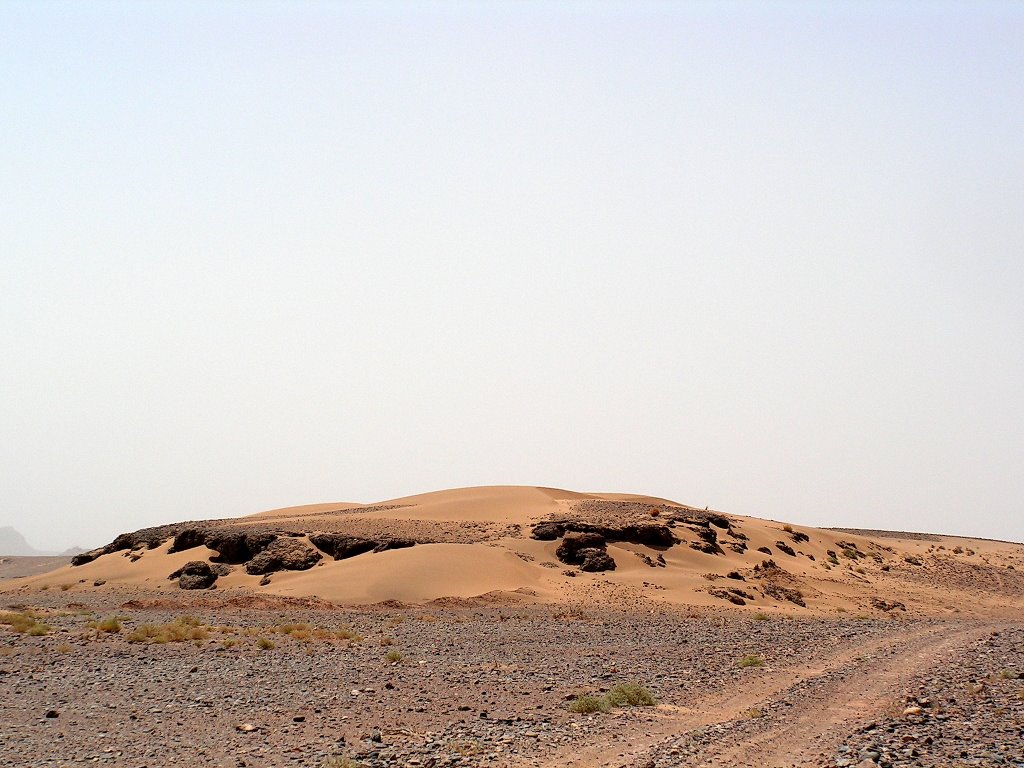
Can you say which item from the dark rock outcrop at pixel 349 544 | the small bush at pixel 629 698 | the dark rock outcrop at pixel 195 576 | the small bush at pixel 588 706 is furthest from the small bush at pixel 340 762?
the dark rock outcrop at pixel 349 544

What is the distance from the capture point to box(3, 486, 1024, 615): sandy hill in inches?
1485

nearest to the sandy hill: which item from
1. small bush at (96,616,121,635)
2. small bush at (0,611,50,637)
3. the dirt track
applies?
small bush at (0,611,50,637)

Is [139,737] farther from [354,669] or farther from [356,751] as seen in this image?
[354,669]

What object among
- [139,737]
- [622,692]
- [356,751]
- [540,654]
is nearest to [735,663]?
[540,654]

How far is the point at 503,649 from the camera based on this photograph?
2330 centimetres

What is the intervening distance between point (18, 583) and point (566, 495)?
36.8 metres

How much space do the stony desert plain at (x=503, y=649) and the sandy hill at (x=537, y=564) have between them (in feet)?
0.63

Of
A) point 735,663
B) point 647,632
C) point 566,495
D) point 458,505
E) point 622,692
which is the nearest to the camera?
point 622,692

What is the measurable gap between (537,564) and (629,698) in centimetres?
2601

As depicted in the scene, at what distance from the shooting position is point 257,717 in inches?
585

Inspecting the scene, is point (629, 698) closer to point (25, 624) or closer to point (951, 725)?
point (951, 725)

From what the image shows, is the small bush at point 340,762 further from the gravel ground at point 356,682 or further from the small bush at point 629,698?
the small bush at point 629,698

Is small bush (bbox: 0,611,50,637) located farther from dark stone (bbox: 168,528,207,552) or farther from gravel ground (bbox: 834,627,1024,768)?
gravel ground (bbox: 834,627,1024,768)

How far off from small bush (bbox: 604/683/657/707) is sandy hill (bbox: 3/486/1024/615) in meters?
19.3
